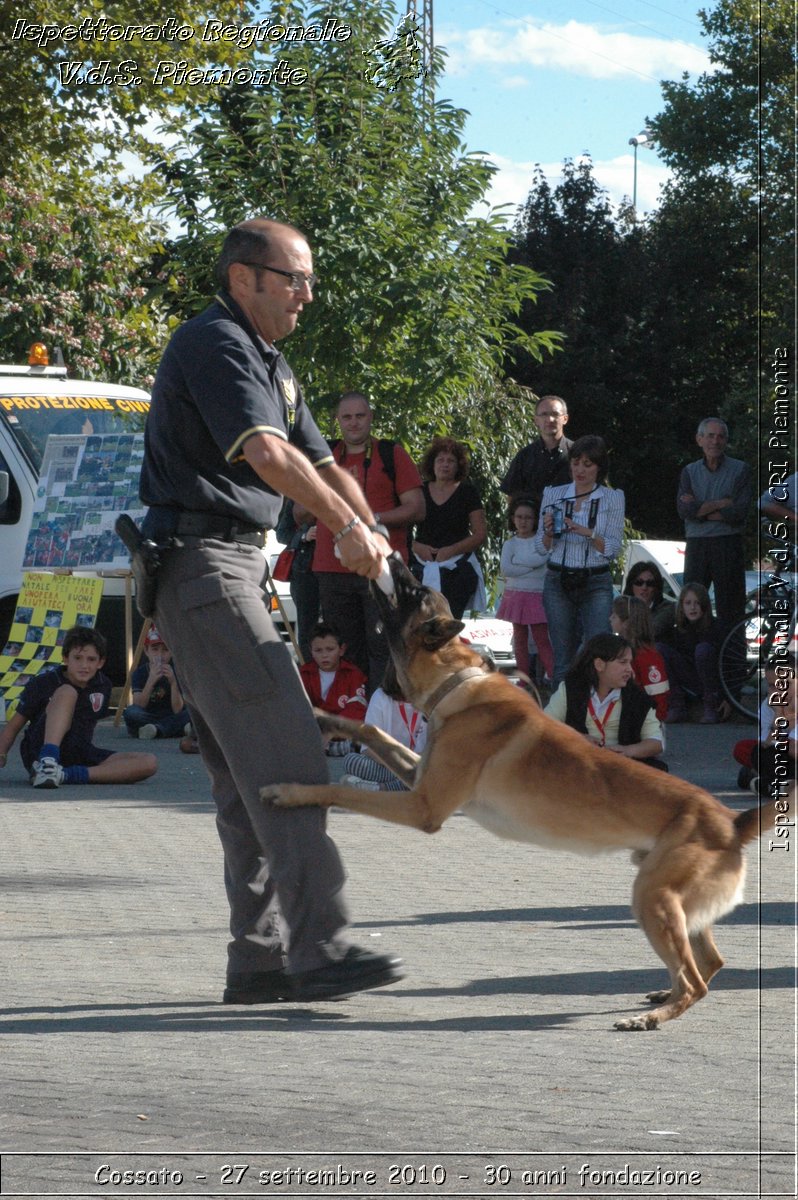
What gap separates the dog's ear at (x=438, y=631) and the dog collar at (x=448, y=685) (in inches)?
5.1

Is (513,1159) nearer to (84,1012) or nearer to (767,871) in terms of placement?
(84,1012)

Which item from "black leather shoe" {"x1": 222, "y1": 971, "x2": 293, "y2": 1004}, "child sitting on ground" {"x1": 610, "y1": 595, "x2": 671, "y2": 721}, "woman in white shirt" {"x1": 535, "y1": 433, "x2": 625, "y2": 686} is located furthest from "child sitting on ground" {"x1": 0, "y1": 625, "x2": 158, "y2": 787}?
"black leather shoe" {"x1": 222, "y1": 971, "x2": 293, "y2": 1004}

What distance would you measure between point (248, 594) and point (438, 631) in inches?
36.3

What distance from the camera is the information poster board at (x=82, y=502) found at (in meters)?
13.4

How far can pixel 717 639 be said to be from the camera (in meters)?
12.8

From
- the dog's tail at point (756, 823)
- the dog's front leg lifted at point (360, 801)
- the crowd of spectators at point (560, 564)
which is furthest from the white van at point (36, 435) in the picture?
the dog's tail at point (756, 823)

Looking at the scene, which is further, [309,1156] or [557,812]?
[557,812]

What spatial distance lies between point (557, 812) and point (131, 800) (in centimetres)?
528

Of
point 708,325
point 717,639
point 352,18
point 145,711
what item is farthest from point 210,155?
point 708,325

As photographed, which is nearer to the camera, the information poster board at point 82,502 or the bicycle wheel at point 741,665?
the bicycle wheel at point 741,665

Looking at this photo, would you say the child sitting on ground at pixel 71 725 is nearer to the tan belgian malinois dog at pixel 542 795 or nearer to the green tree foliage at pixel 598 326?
the tan belgian malinois dog at pixel 542 795

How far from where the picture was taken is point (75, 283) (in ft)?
83.1

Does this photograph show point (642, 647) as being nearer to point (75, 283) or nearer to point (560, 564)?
point (560, 564)

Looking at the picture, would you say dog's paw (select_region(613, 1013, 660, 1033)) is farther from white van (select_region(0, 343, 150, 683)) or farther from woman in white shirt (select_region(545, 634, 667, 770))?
white van (select_region(0, 343, 150, 683))
